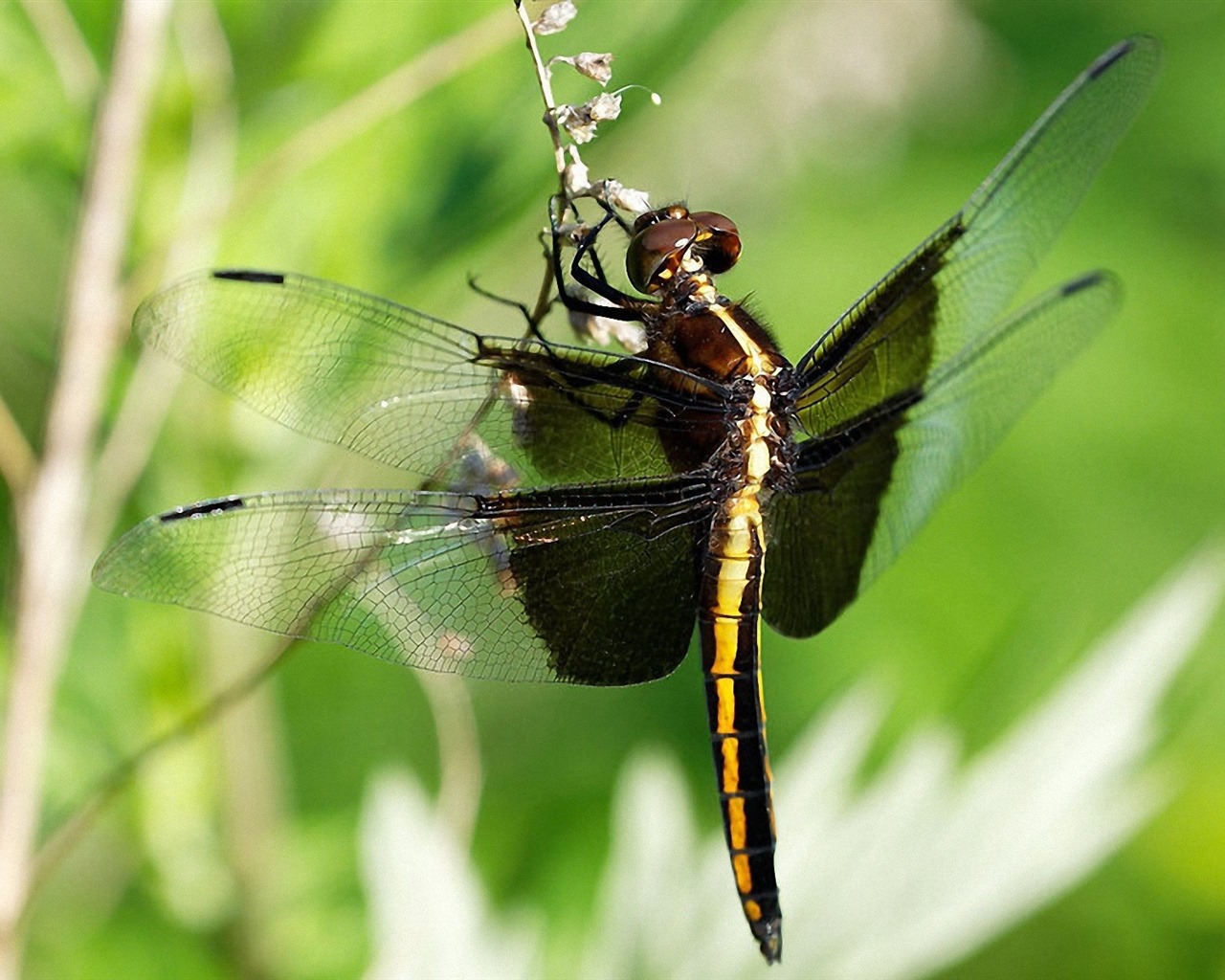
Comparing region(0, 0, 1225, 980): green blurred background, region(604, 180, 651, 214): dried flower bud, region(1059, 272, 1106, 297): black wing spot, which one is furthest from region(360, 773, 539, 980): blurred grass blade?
region(1059, 272, 1106, 297): black wing spot

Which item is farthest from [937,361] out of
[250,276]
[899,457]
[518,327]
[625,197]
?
[518,327]

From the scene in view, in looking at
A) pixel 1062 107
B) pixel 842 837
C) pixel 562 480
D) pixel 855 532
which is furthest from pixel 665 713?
pixel 1062 107

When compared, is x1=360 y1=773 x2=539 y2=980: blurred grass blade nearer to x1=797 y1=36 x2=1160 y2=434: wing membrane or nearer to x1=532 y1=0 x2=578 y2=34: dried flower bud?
x1=797 y1=36 x2=1160 y2=434: wing membrane

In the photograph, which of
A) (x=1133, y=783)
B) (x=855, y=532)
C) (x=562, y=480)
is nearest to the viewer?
(x=562, y=480)

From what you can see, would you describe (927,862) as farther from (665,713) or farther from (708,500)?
(665,713)

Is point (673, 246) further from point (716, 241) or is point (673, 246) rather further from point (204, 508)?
point (204, 508)

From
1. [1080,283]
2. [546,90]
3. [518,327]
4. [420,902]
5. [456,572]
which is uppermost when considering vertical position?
[518,327]
